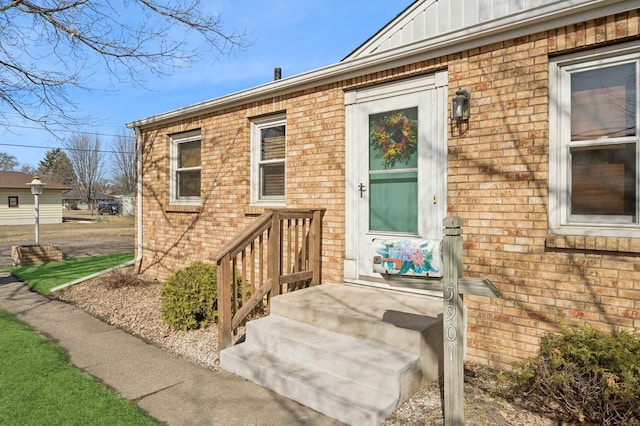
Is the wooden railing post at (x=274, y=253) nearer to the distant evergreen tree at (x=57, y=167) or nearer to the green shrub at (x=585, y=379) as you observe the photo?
the green shrub at (x=585, y=379)

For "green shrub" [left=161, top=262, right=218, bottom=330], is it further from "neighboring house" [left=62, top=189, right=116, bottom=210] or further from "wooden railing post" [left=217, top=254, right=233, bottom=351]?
"neighboring house" [left=62, top=189, right=116, bottom=210]

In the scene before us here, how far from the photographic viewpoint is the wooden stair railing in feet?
13.3

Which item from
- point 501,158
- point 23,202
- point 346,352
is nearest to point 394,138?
point 501,158

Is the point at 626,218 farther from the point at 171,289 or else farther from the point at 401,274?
the point at 171,289

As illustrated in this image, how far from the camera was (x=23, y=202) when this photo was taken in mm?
30094

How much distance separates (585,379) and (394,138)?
2.90 meters

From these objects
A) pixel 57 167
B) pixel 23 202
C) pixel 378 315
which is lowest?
pixel 378 315

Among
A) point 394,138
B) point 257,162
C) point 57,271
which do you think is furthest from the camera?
point 57,271

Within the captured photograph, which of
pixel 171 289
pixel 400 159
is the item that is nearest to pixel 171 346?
pixel 171 289

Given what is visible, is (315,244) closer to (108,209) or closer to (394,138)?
(394,138)

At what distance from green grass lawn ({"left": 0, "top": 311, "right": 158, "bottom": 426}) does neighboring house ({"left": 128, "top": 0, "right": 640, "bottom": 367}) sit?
2.68 meters

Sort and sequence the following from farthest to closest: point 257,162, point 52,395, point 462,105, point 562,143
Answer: point 257,162, point 462,105, point 562,143, point 52,395

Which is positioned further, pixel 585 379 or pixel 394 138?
pixel 394 138

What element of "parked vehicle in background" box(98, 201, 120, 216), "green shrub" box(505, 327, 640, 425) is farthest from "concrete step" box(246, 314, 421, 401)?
"parked vehicle in background" box(98, 201, 120, 216)
